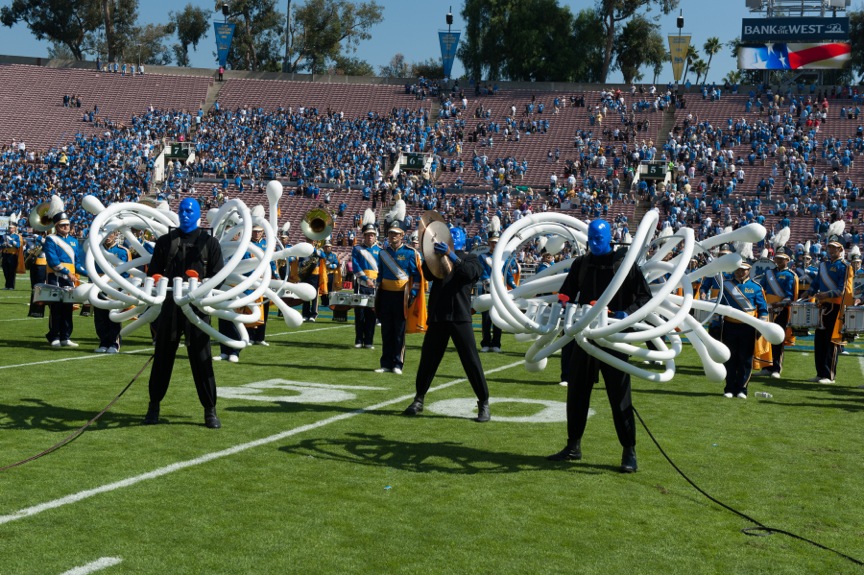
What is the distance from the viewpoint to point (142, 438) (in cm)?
834

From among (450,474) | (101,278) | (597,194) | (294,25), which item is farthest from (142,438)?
(294,25)

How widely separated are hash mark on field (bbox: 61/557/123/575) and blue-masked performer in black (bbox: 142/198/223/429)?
3.47 meters

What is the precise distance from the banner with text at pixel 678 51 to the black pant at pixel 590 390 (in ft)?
171

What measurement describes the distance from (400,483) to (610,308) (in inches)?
78.1

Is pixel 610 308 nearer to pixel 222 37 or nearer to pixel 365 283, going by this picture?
pixel 365 283

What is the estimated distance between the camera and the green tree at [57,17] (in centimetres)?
7862

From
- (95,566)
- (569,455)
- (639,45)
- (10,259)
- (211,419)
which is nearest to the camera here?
(95,566)

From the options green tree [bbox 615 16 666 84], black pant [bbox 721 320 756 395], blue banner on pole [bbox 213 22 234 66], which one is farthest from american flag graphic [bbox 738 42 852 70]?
black pant [bbox 721 320 756 395]

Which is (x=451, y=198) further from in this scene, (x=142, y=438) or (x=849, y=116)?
(x=142, y=438)

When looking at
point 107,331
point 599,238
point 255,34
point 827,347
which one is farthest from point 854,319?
point 255,34

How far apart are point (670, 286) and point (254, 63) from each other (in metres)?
77.7

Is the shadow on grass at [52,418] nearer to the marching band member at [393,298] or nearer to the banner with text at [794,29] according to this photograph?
the marching band member at [393,298]

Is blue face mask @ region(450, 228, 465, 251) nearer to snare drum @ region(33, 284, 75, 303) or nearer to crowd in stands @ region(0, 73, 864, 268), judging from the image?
snare drum @ region(33, 284, 75, 303)

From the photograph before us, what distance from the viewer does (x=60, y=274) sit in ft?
48.6
